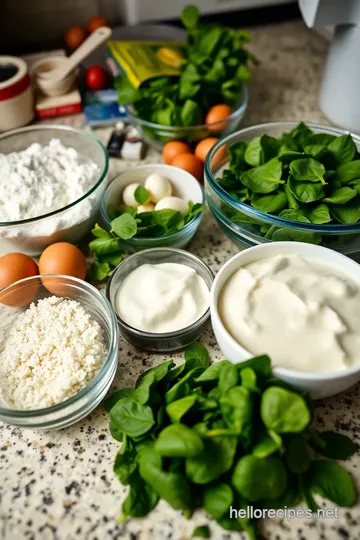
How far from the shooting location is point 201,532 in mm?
608

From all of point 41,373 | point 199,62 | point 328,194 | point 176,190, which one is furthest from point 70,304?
point 199,62

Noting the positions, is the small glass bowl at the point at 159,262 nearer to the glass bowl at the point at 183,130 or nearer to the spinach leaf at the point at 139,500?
the spinach leaf at the point at 139,500

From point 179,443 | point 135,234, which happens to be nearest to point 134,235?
point 135,234

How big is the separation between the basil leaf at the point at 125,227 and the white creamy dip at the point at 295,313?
0.66 ft

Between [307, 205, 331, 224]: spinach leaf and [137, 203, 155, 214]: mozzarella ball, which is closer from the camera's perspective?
[307, 205, 331, 224]: spinach leaf

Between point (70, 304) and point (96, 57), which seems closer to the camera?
point (70, 304)

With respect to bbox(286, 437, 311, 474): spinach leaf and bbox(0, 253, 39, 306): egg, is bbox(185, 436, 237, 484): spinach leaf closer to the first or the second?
bbox(286, 437, 311, 474): spinach leaf

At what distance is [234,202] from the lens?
0.86 metres

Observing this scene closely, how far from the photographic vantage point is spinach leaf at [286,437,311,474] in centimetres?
59

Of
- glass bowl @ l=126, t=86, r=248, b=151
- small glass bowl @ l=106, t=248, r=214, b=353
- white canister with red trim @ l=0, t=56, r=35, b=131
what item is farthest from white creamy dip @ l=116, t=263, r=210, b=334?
white canister with red trim @ l=0, t=56, r=35, b=131

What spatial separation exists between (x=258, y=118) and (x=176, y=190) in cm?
40

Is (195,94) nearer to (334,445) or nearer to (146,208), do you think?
(146,208)

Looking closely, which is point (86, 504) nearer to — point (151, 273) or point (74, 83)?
point (151, 273)

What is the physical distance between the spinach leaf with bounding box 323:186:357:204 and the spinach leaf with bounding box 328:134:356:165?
8 cm
